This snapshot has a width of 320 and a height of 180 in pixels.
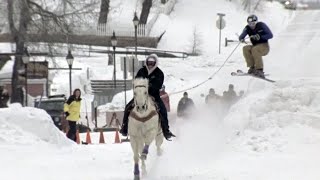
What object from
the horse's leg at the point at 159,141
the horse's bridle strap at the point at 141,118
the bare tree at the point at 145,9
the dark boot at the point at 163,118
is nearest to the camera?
the horse's bridle strap at the point at 141,118

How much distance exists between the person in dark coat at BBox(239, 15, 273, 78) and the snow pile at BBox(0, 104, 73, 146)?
554 cm

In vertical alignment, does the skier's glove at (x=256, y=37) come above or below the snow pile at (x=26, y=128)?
above

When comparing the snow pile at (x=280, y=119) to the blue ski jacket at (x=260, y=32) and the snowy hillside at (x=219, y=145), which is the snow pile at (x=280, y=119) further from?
the blue ski jacket at (x=260, y=32)

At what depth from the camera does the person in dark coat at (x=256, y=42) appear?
18.0 m

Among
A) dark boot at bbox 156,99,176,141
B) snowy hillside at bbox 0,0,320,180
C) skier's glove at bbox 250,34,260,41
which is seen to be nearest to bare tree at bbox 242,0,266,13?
snowy hillside at bbox 0,0,320,180

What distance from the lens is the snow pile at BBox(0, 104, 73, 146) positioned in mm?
16438

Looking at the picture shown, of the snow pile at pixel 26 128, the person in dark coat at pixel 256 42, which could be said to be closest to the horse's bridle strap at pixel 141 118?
the snow pile at pixel 26 128

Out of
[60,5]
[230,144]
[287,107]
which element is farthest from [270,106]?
[60,5]

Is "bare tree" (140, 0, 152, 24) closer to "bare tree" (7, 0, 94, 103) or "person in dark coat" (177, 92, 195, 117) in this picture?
"bare tree" (7, 0, 94, 103)

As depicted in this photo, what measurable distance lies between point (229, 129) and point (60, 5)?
21328 millimetres

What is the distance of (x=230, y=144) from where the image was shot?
621 inches

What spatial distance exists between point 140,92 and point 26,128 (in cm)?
602

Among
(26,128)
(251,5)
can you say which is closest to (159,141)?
(26,128)

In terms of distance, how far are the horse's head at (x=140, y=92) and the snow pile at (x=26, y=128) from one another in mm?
5331
